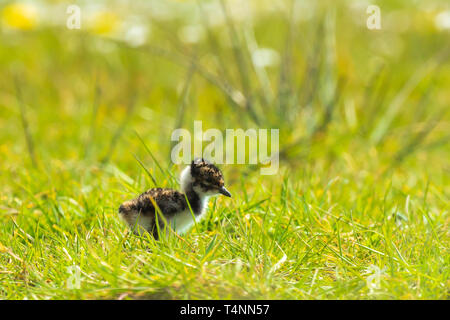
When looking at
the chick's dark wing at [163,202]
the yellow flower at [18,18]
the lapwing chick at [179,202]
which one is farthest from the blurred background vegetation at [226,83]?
the chick's dark wing at [163,202]

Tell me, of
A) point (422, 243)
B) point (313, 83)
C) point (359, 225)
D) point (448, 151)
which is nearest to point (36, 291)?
point (359, 225)

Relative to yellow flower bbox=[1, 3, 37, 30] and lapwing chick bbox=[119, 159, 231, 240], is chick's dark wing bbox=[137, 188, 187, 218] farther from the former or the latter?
yellow flower bbox=[1, 3, 37, 30]

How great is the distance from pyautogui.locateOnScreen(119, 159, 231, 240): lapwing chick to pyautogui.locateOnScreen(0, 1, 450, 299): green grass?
9 cm

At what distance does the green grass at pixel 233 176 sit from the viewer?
2.66m

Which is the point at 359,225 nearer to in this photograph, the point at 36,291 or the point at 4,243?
the point at 36,291

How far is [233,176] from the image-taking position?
455 cm

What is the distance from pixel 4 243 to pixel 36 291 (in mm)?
633

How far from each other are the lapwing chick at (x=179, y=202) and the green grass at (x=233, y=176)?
0.09 metres

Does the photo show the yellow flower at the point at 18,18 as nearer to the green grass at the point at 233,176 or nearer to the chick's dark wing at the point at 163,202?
the green grass at the point at 233,176

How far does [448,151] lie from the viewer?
19.1 feet

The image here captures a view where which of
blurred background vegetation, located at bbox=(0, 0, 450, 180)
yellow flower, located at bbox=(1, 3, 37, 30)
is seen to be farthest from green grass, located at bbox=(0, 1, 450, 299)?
yellow flower, located at bbox=(1, 3, 37, 30)

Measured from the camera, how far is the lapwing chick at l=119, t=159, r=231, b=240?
2936mm

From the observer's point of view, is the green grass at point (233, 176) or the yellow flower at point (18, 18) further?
the yellow flower at point (18, 18)

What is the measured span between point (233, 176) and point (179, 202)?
1562 millimetres
